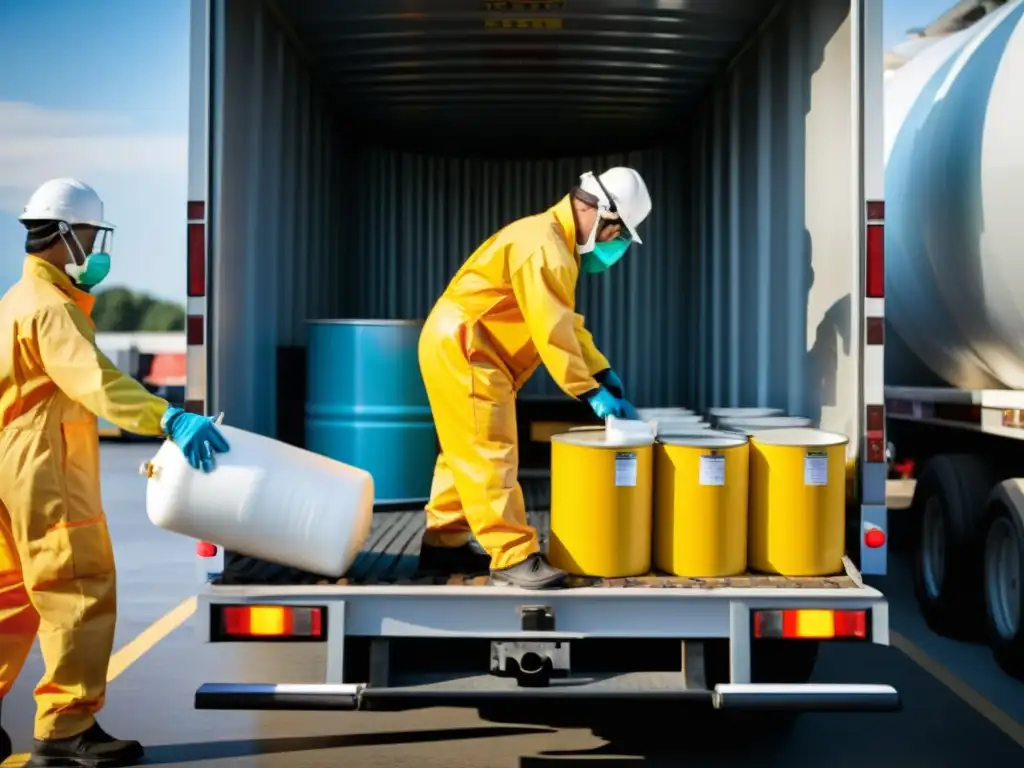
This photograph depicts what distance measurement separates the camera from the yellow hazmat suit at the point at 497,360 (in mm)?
3775

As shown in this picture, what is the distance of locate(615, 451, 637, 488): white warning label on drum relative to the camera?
373 centimetres

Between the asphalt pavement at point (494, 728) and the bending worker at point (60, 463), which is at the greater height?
the bending worker at point (60, 463)

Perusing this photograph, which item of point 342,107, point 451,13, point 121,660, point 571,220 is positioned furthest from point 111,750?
point 342,107

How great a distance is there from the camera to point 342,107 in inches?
269

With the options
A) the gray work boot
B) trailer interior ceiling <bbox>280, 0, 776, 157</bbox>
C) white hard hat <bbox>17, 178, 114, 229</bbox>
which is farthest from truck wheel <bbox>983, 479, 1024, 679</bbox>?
white hard hat <bbox>17, 178, 114, 229</bbox>

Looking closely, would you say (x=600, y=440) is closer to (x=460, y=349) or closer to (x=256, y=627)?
(x=460, y=349)

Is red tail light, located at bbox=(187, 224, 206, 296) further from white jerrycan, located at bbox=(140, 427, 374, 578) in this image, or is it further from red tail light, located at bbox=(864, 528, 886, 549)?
red tail light, located at bbox=(864, 528, 886, 549)

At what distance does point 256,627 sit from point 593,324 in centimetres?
447

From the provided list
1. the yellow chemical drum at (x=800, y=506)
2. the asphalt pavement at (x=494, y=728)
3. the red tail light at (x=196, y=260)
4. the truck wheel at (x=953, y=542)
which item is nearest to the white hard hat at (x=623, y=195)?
the yellow chemical drum at (x=800, y=506)

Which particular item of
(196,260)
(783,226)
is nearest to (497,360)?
(196,260)

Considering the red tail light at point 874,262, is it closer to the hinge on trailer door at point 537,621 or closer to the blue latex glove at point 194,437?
the hinge on trailer door at point 537,621

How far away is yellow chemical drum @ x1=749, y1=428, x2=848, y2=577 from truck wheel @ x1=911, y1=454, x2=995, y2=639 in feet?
6.94

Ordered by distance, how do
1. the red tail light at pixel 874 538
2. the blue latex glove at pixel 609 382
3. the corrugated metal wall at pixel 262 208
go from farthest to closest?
1. the blue latex glove at pixel 609 382
2. the corrugated metal wall at pixel 262 208
3. the red tail light at pixel 874 538

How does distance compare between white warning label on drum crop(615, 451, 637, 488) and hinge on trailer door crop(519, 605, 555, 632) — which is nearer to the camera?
hinge on trailer door crop(519, 605, 555, 632)
